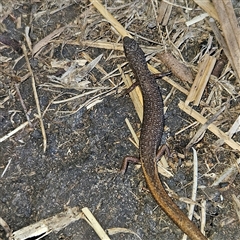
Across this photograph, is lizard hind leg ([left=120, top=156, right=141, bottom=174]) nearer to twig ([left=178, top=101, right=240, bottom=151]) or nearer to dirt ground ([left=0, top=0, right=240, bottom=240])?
dirt ground ([left=0, top=0, right=240, bottom=240])

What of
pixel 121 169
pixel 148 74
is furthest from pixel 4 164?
pixel 148 74

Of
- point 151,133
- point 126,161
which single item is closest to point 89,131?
point 126,161

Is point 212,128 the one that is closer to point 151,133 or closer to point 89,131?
point 151,133

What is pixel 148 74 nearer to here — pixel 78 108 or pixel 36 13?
pixel 78 108

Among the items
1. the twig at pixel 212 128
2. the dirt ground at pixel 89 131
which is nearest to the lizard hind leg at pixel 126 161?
the dirt ground at pixel 89 131

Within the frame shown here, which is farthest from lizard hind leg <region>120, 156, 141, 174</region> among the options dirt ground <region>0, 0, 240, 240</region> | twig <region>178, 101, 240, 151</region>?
twig <region>178, 101, 240, 151</region>

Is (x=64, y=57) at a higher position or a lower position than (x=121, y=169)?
higher
